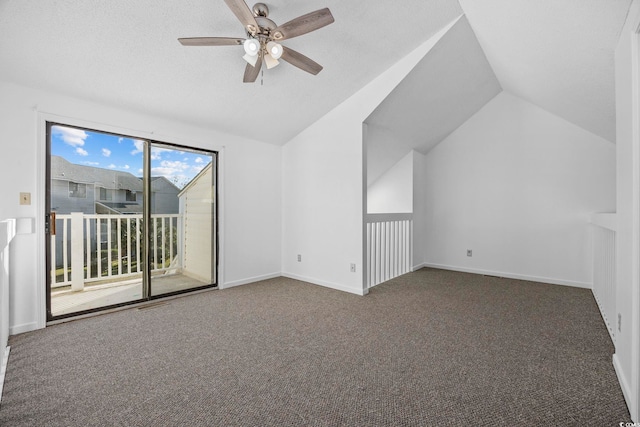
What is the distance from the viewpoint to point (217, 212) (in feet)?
12.1

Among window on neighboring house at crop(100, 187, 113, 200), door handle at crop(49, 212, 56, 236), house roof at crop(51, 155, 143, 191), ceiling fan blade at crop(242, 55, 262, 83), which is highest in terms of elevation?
ceiling fan blade at crop(242, 55, 262, 83)

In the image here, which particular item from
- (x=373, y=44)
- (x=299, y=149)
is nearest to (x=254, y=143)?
(x=299, y=149)

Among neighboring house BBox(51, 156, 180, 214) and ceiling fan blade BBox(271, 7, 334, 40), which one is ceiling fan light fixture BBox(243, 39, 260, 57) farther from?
neighboring house BBox(51, 156, 180, 214)

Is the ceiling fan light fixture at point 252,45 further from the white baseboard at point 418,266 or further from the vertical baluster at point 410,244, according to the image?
the white baseboard at point 418,266

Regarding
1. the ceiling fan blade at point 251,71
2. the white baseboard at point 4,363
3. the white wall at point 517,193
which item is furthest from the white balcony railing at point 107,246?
the white wall at point 517,193

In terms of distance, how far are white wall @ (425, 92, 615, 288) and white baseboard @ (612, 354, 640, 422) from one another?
8.28ft

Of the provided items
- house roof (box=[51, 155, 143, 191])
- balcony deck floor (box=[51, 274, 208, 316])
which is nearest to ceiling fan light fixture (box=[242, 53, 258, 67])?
house roof (box=[51, 155, 143, 191])

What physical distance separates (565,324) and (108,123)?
471 centimetres

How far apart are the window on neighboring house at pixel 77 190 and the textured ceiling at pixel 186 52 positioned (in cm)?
90

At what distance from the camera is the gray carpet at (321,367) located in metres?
1.39

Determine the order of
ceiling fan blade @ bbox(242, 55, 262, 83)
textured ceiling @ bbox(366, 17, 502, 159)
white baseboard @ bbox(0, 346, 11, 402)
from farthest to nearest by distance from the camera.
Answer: textured ceiling @ bbox(366, 17, 502, 159) < ceiling fan blade @ bbox(242, 55, 262, 83) < white baseboard @ bbox(0, 346, 11, 402)

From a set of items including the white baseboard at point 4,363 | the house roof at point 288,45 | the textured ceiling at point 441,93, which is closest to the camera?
the white baseboard at point 4,363

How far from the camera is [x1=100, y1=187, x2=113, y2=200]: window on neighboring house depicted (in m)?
3.08

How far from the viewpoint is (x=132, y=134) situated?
2.99 metres
